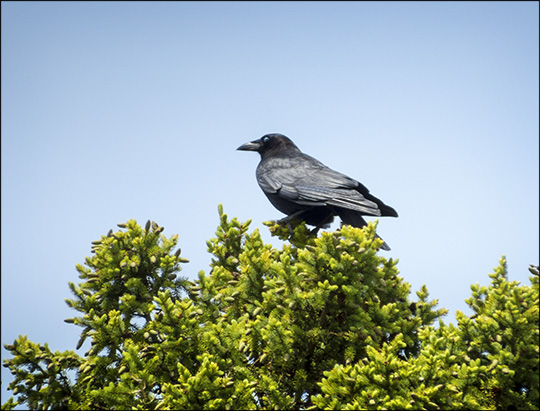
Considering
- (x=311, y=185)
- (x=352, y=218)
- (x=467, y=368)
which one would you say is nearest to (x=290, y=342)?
(x=467, y=368)

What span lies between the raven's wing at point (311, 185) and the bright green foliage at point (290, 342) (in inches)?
55.4

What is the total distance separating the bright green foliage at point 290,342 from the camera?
614 centimetres

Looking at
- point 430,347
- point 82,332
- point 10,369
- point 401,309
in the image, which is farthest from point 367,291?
point 10,369

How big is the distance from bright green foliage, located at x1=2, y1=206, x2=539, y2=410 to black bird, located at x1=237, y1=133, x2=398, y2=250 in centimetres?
142

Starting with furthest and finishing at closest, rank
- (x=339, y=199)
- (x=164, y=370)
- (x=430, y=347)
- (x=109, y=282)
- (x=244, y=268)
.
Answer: (x=339, y=199) → (x=109, y=282) → (x=244, y=268) → (x=164, y=370) → (x=430, y=347)

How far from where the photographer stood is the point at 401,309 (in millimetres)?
7949

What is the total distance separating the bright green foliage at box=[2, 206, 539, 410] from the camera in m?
6.14

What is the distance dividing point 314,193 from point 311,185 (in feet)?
0.79

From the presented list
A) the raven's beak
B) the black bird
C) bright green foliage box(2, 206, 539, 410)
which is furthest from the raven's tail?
the raven's beak

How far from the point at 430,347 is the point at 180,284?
12.3 ft

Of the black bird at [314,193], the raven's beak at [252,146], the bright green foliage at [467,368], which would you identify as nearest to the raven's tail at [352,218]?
the black bird at [314,193]

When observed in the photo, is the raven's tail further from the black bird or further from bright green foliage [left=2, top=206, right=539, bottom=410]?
bright green foliage [left=2, top=206, right=539, bottom=410]

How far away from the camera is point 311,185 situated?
984 centimetres

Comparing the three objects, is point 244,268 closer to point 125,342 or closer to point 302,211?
point 125,342
